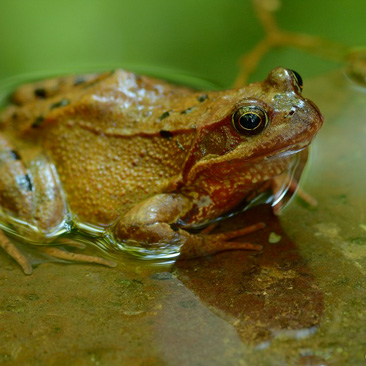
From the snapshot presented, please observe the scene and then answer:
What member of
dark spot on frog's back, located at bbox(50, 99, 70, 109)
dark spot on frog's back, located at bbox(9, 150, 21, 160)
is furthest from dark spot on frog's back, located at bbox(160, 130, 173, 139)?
dark spot on frog's back, located at bbox(9, 150, 21, 160)

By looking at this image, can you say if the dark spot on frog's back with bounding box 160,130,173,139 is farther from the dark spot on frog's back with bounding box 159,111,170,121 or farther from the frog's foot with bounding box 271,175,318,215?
the frog's foot with bounding box 271,175,318,215

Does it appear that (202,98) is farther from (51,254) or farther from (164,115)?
(51,254)

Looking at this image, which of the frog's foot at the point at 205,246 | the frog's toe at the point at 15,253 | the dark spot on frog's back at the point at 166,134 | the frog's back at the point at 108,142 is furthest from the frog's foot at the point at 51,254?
the dark spot on frog's back at the point at 166,134

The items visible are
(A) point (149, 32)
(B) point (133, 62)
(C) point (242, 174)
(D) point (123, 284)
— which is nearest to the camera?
(D) point (123, 284)

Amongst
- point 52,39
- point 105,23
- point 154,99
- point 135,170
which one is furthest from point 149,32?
point 135,170

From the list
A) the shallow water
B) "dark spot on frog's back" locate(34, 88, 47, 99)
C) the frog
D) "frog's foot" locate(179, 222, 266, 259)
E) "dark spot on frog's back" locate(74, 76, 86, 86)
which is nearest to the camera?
the shallow water

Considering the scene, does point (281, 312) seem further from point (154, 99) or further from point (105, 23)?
point (105, 23)

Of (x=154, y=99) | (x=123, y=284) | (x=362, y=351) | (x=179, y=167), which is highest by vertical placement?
(x=154, y=99)
